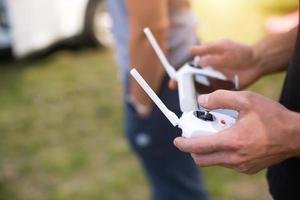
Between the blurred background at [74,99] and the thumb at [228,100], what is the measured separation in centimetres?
165

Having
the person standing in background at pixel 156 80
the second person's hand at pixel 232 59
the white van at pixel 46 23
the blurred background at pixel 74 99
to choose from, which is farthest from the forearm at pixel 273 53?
the white van at pixel 46 23

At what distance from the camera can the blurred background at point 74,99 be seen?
9.13 ft

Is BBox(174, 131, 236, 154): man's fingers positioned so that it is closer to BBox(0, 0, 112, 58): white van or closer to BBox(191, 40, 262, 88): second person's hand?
BBox(191, 40, 262, 88): second person's hand

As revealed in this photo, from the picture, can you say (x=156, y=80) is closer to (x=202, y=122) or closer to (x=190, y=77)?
(x=190, y=77)

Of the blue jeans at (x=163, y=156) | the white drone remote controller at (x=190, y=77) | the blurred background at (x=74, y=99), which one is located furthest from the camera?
the blurred background at (x=74, y=99)

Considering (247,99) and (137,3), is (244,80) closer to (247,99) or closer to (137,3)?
(137,3)

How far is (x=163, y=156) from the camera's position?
187 cm

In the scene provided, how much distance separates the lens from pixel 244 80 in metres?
1.42

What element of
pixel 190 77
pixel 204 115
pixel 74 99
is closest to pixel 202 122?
pixel 204 115

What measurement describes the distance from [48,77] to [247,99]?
3.25m

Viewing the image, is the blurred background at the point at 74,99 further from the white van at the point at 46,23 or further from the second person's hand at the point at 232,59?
the second person's hand at the point at 232,59

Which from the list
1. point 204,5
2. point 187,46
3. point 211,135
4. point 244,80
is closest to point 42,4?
point 204,5

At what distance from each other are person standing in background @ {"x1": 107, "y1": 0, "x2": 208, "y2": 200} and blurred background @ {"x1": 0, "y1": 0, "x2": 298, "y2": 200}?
2.40 ft

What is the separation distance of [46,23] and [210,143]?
3.37 metres
